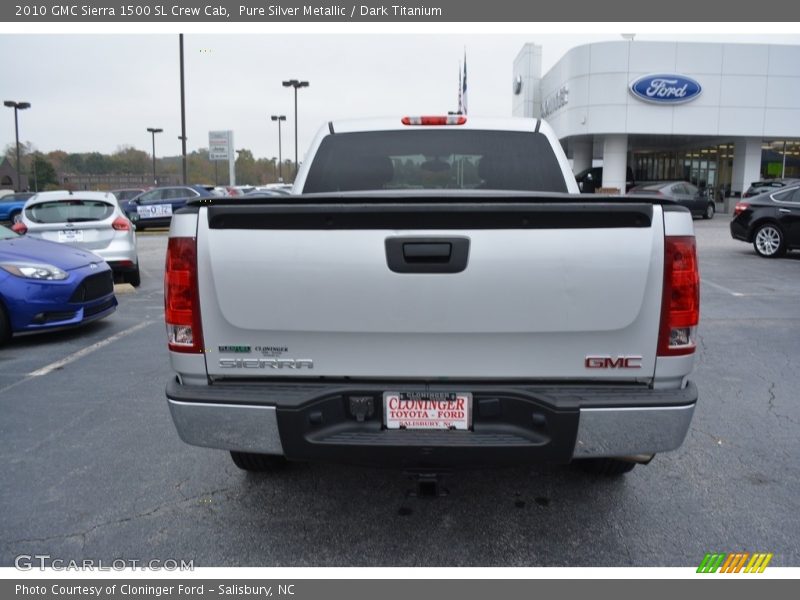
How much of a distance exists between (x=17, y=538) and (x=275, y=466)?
1.25 metres

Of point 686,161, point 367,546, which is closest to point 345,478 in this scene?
point 367,546

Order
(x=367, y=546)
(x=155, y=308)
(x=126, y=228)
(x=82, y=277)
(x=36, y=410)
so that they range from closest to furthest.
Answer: (x=367, y=546) < (x=36, y=410) < (x=82, y=277) < (x=155, y=308) < (x=126, y=228)

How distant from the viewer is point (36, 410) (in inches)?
193

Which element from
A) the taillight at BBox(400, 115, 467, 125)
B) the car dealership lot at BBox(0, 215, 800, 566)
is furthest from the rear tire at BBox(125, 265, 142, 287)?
the taillight at BBox(400, 115, 467, 125)

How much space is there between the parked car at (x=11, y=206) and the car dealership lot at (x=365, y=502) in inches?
1097

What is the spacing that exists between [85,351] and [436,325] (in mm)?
5324

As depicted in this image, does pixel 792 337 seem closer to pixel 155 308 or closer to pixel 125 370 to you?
pixel 125 370

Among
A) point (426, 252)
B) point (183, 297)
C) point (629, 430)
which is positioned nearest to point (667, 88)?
point (629, 430)

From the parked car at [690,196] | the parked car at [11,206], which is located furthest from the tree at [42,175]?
the parked car at [690,196]

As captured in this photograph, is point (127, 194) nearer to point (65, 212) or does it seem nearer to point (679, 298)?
point (65, 212)

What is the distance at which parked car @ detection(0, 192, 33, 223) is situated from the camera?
29141 mm

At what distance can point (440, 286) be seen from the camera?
8.40 feet

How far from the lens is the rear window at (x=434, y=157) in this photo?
4445 mm

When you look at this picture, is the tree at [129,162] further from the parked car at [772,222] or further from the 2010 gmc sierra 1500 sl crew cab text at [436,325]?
the 2010 gmc sierra 1500 sl crew cab text at [436,325]
